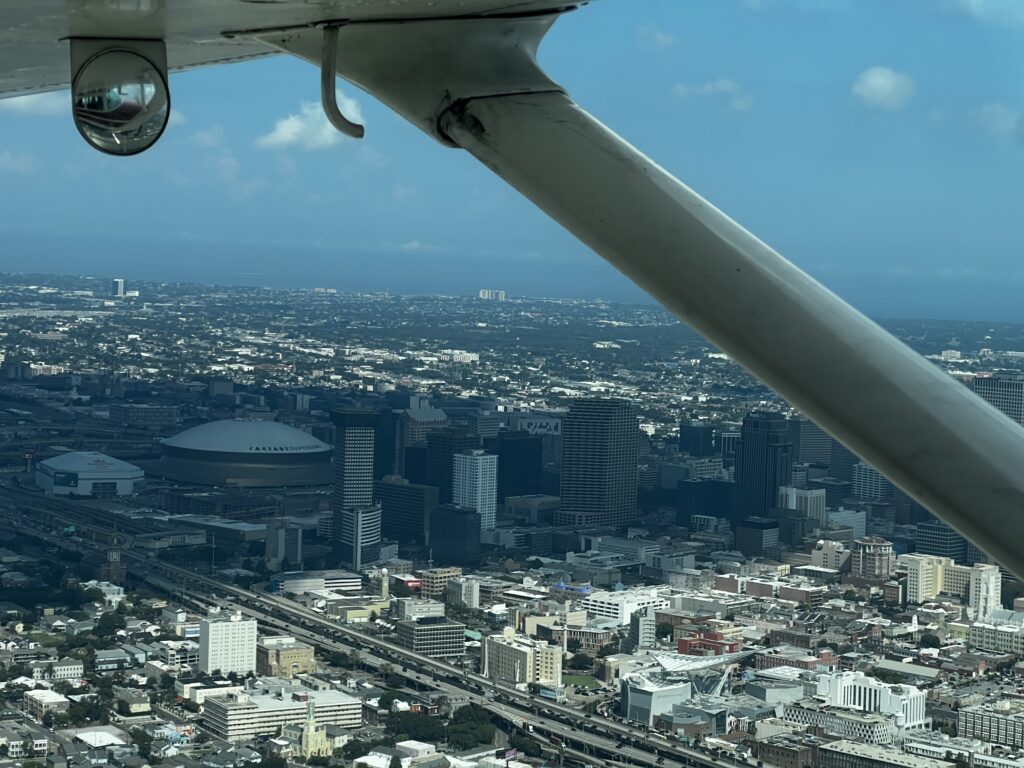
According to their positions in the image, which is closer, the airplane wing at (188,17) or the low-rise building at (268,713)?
the airplane wing at (188,17)

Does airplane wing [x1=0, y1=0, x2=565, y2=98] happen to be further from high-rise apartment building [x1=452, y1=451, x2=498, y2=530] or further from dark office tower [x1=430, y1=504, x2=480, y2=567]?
high-rise apartment building [x1=452, y1=451, x2=498, y2=530]

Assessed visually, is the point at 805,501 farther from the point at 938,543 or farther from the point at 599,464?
the point at 599,464

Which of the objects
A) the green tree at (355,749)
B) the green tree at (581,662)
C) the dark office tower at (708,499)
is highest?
the dark office tower at (708,499)

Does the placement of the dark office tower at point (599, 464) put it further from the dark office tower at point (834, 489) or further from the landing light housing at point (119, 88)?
the landing light housing at point (119, 88)

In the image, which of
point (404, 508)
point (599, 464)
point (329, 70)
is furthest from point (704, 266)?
point (599, 464)

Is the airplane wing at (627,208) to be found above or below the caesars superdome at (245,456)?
above

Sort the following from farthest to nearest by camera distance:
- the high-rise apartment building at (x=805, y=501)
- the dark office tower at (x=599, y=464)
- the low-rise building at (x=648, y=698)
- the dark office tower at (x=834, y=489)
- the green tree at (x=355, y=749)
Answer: the dark office tower at (x=599, y=464)
the dark office tower at (x=834, y=489)
the high-rise apartment building at (x=805, y=501)
the low-rise building at (x=648, y=698)
the green tree at (x=355, y=749)

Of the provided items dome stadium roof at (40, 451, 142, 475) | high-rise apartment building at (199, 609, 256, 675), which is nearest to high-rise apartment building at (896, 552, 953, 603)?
high-rise apartment building at (199, 609, 256, 675)

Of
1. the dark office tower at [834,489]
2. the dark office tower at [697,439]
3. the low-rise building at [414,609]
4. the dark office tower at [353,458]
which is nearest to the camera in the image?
the low-rise building at [414,609]

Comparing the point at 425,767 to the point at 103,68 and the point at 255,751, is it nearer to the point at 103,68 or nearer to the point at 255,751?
the point at 255,751

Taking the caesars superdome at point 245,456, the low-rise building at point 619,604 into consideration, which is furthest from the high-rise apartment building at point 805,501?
the caesars superdome at point 245,456
